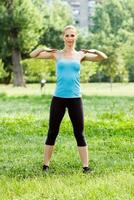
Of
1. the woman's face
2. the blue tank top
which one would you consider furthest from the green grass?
the woman's face

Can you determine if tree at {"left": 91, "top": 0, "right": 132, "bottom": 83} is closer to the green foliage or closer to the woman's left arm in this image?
the green foliage

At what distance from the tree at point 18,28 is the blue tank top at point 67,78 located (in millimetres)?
40548

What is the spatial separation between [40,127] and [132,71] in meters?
54.8

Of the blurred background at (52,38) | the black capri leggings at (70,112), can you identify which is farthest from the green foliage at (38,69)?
the black capri leggings at (70,112)

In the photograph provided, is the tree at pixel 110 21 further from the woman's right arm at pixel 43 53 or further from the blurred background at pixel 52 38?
the woman's right arm at pixel 43 53

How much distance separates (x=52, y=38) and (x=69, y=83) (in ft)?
170

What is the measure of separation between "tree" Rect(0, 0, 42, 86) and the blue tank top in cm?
4055

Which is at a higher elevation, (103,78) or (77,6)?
(77,6)

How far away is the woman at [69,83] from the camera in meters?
7.42

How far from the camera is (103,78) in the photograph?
66.8 meters

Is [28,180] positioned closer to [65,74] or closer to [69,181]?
[69,181]

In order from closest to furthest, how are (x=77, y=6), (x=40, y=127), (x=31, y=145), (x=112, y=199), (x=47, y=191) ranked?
(x=112, y=199) < (x=47, y=191) < (x=31, y=145) < (x=40, y=127) < (x=77, y=6)

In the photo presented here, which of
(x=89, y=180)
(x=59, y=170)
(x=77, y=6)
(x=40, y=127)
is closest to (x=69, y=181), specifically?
(x=89, y=180)

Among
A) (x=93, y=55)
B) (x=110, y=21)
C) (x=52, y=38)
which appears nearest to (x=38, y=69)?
(x=52, y=38)
